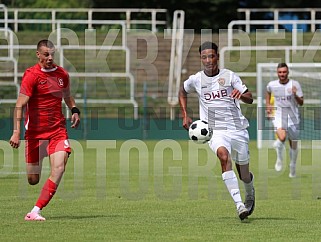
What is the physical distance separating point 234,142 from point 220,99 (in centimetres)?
58

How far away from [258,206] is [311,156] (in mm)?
11719

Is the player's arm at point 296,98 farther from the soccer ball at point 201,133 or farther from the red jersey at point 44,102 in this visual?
the red jersey at point 44,102

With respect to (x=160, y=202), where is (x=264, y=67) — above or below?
above

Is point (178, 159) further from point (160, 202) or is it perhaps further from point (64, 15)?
point (64, 15)

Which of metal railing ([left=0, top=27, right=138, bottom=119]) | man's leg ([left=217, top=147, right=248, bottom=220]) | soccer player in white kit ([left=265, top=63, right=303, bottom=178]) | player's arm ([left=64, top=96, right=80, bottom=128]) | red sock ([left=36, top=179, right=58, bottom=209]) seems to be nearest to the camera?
red sock ([left=36, top=179, right=58, bottom=209])

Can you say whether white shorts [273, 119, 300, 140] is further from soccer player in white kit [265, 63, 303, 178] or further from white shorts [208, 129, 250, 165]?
white shorts [208, 129, 250, 165]

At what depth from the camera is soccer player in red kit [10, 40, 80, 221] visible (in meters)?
11.8

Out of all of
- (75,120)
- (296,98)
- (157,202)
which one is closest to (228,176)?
(75,120)

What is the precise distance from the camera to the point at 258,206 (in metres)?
13.8

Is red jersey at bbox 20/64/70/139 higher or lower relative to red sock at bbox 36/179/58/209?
higher

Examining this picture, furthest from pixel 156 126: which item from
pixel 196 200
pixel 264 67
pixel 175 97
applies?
pixel 196 200

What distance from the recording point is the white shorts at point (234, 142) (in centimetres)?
1205

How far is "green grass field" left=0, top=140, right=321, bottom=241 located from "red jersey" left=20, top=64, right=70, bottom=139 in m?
1.12

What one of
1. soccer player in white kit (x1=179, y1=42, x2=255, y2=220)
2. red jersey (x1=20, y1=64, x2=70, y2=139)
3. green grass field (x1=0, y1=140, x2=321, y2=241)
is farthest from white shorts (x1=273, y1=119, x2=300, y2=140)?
red jersey (x1=20, y1=64, x2=70, y2=139)
